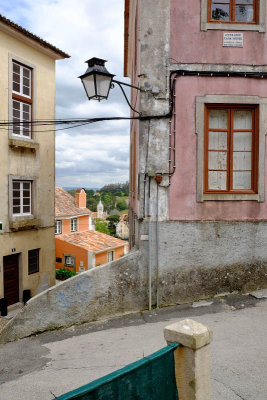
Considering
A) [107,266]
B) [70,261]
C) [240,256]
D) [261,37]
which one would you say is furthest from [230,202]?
[70,261]

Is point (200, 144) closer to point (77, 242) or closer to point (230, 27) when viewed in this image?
point (230, 27)

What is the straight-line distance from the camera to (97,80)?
6520mm

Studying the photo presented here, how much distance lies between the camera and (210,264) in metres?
7.10

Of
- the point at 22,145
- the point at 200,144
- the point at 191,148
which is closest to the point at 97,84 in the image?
the point at 191,148

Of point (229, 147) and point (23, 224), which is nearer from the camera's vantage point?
point (229, 147)

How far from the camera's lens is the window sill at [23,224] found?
15667 millimetres

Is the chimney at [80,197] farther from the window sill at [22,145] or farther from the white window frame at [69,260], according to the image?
the window sill at [22,145]

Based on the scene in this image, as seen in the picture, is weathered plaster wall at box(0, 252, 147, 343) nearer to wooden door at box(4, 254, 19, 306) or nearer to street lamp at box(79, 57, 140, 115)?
street lamp at box(79, 57, 140, 115)

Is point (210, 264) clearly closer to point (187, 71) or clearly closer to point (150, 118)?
point (150, 118)

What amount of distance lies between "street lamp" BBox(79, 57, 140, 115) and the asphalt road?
14.3 ft

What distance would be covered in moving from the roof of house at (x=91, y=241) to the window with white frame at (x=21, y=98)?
15831 millimetres

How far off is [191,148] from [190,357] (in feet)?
15.8

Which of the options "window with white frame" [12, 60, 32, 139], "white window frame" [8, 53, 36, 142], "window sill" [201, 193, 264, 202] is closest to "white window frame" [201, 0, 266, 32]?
"window sill" [201, 193, 264, 202]

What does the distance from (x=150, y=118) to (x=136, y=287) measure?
3412mm
